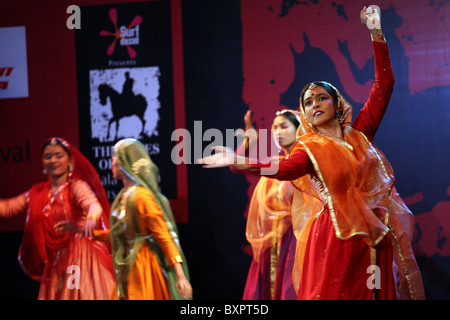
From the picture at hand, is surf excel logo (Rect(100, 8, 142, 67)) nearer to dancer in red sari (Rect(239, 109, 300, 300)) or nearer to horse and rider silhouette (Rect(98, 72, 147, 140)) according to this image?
horse and rider silhouette (Rect(98, 72, 147, 140))

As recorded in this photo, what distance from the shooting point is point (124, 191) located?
3680 millimetres

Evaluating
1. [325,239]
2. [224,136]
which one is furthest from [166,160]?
[325,239]

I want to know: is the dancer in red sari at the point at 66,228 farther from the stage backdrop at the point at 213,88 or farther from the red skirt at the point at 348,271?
the red skirt at the point at 348,271

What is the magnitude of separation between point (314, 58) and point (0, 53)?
8.55 feet

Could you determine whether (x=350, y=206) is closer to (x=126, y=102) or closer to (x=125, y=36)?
(x=126, y=102)

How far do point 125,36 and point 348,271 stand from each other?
2.99 meters

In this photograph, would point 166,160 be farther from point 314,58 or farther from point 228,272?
point 314,58

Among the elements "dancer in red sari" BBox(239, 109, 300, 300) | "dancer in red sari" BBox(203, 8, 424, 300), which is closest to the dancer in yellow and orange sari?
"dancer in red sari" BBox(239, 109, 300, 300)

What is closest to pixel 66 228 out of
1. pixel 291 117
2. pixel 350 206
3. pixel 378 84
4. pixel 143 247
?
pixel 143 247

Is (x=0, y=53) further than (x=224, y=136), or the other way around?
(x=0, y=53)

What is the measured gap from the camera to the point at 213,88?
15.2 ft

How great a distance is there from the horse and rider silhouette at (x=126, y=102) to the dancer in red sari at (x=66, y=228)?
53 centimetres

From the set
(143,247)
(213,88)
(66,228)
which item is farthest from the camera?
(213,88)

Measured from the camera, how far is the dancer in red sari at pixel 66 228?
159 inches
